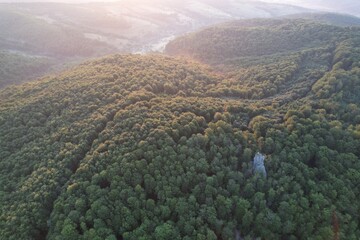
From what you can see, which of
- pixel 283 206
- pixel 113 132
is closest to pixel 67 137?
pixel 113 132

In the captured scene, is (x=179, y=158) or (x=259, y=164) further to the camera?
(x=259, y=164)

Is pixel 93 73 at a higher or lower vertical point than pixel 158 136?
lower

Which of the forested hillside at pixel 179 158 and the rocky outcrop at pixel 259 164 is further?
the rocky outcrop at pixel 259 164

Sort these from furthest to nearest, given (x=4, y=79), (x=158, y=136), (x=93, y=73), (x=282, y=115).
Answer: (x=4, y=79) → (x=93, y=73) → (x=282, y=115) → (x=158, y=136)

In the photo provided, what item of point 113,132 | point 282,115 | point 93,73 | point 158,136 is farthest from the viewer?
point 93,73

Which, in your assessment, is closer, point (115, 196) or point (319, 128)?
point (115, 196)

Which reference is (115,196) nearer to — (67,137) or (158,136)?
(158,136)

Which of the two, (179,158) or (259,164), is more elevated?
(179,158)

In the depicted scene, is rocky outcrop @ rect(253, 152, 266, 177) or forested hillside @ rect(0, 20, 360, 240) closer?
forested hillside @ rect(0, 20, 360, 240)
